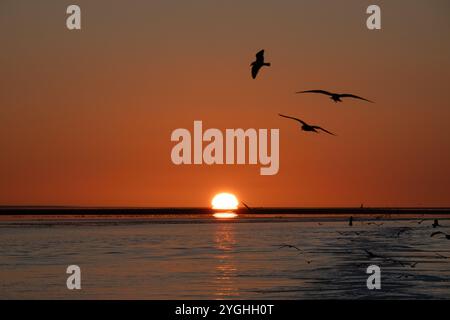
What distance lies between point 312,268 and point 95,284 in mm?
10264

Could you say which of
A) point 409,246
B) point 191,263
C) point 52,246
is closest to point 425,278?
point 191,263

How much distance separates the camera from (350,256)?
48.3 metres

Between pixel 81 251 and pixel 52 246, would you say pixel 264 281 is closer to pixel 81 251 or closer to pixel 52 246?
pixel 81 251

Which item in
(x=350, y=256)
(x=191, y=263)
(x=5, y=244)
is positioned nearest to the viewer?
(x=191, y=263)

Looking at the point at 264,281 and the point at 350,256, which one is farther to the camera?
the point at 350,256

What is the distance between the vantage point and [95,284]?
3550 cm
